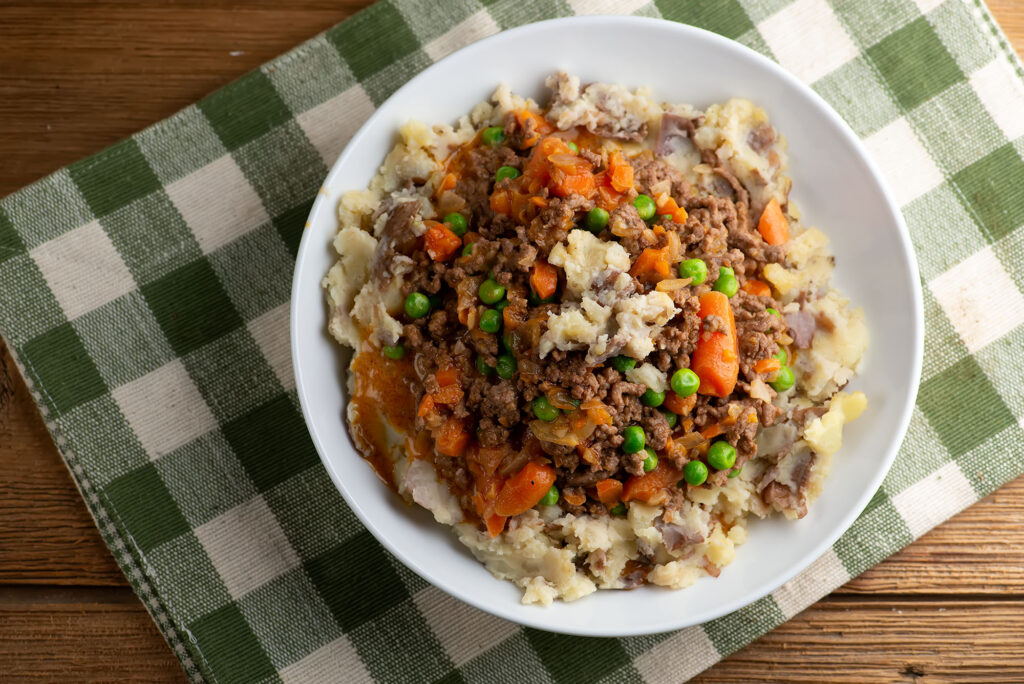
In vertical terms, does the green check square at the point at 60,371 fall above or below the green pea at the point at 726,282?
above

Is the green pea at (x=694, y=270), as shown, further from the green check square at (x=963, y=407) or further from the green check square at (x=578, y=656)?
the green check square at (x=578, y=656)

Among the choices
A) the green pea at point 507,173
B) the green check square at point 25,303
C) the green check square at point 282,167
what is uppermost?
the green check square at point 25,303

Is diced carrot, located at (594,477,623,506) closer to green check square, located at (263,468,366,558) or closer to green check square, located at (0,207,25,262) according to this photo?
green check square, located at (263,468,366,558)

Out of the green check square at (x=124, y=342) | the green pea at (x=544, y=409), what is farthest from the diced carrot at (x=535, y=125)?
the green check square at (x=124, y=342)

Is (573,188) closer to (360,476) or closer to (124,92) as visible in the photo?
(360,476)

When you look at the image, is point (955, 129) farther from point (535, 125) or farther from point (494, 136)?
point (494, 136)

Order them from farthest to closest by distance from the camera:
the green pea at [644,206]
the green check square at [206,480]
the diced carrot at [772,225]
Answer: the green check square at [206,480]
the diced carrot at [772,225]
the green pea at [644,206]

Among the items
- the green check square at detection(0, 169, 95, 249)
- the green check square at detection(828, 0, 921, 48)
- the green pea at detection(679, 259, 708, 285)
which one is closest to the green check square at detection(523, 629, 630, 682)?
the green pea at detection(679, 259, 708, 285)

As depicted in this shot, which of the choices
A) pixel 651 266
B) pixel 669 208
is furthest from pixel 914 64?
pixel 651 266
